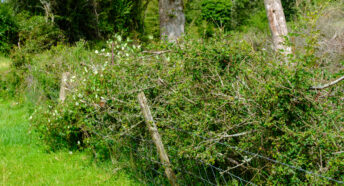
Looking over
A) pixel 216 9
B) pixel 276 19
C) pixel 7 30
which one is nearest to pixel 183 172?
pixel 276 19

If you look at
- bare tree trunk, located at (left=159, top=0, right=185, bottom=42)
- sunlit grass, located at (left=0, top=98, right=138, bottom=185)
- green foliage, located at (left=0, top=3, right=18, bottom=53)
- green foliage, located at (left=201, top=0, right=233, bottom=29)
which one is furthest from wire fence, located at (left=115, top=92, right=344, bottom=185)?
green foliage, located at (left=201, top=0, right=233, bottom=29)

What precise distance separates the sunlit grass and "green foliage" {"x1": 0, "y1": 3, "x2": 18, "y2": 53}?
9942 millimetres

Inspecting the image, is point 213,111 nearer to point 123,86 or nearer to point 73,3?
point 123,86

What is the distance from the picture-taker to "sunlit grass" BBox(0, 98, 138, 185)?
4555 mm

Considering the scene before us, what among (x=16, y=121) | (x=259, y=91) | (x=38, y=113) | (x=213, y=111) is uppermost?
(x=259, y=91)

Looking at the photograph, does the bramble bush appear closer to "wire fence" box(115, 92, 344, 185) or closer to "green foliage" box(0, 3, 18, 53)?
"wire fence" box(115, 92, 344, 185)

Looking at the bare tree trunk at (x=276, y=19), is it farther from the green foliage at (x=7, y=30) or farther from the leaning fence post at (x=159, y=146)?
the green foliage at (x=7, y=30)

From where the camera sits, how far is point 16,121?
7926 millimetres

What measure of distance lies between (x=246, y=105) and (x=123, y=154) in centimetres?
226

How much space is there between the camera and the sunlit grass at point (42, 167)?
14.9ft

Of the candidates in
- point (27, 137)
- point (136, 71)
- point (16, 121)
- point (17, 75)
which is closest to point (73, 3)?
point (17, 75)

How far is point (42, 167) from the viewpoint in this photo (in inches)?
200

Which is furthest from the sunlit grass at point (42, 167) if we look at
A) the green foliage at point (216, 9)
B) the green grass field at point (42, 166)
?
the green foliage at point (216, 9)

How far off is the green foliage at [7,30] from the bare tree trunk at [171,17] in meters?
10.2
